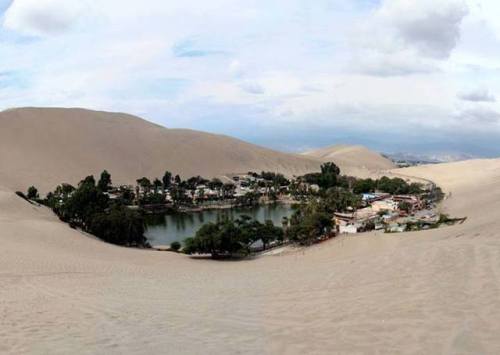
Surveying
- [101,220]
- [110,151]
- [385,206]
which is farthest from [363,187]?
[101,220]

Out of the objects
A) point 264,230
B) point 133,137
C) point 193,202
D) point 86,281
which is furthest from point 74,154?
point 86,281

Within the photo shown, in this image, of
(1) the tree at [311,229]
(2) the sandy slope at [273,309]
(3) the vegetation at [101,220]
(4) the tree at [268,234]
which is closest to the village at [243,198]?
(1) the tree at [311,229]

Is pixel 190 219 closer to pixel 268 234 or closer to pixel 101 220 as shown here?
pixel 101 220

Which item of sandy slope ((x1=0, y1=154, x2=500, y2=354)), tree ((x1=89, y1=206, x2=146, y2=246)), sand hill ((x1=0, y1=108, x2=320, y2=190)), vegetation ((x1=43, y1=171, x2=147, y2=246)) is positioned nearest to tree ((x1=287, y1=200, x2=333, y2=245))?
tree ((x1=89, y1=206, x2=146, y2=246))

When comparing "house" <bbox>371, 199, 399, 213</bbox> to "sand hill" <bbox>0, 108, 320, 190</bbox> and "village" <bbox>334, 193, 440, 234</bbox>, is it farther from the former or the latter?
"sand hill" <bbox>0, 108, 320, 190</bbox>

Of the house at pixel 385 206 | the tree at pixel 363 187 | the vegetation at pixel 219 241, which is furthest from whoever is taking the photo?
the tree at pixel 363 187

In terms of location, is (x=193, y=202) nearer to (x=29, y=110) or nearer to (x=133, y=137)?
(x=133, y=137)

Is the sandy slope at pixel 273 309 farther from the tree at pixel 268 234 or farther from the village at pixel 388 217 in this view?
the village at pixel 388 217
